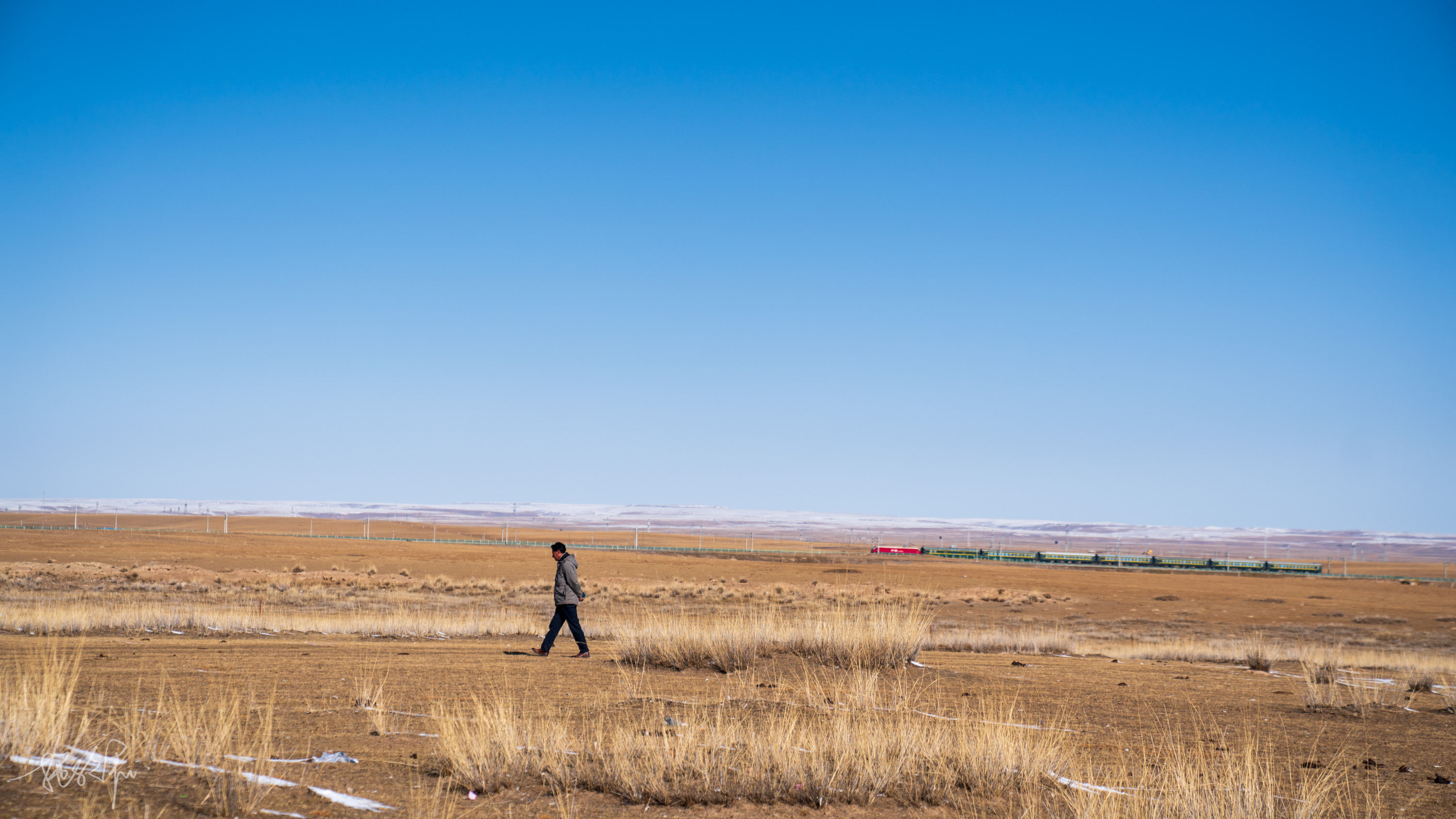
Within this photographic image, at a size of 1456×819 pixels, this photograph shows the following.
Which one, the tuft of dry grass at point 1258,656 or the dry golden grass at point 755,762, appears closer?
the dry golden grass at point 755,762

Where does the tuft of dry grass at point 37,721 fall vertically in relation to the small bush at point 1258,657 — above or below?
above

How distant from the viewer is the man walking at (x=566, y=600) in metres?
14.4

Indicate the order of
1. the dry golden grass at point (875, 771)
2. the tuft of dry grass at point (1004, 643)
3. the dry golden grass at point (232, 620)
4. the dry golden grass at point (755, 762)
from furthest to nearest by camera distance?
the tuft of dry grass at point (1004, 643), the dry golden grass at point (232, 620), the dry golden grass at point (755, 762), the dry golden grass at point (875, 771)

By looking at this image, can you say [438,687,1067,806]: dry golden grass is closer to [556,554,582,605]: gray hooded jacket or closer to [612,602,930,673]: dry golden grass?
[612,602,930,673]: dry golden grass

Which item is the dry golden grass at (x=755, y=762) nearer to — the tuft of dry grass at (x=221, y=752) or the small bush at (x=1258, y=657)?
the tuft of dry grass at (x=221, y=752)

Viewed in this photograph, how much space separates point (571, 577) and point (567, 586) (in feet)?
0.51

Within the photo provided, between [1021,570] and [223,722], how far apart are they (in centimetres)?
6114

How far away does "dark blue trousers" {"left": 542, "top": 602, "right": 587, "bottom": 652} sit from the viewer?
14312 millimetres

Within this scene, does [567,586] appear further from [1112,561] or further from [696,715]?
[1112,561]

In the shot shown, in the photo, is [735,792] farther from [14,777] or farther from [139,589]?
[139,589]

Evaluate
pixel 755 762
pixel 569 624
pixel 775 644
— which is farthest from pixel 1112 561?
pixel 755 762

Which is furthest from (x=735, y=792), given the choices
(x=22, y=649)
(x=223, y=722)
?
(x=22, y=649)

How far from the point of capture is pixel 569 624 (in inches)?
571

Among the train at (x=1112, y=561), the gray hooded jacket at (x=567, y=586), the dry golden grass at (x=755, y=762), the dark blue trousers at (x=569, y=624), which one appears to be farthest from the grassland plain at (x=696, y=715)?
the train at (x=1112, y=561)
